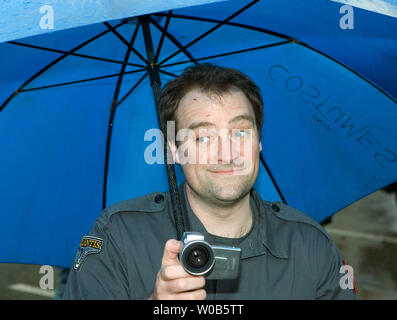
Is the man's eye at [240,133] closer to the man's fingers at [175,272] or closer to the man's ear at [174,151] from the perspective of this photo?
the man's ear at [174,151]

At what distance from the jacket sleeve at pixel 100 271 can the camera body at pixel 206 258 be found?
53 cm

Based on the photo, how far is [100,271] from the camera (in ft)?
6.96

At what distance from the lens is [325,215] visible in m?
3.15

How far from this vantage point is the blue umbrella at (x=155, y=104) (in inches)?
103

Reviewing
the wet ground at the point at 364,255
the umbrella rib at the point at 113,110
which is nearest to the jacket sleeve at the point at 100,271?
the umbrella rib at the point at 113,110

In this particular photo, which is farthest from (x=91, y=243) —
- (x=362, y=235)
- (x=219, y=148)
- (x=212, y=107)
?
(x=362, y=235)

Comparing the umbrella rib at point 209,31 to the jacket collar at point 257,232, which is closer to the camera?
the jacket collar at point 257,232

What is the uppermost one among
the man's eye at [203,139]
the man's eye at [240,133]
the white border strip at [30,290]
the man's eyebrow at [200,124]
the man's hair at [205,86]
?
the man's hair at [205,86]

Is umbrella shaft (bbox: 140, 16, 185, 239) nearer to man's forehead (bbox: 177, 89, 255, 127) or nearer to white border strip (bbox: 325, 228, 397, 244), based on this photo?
man's forehead (bbox: 177, 89, 255, 127)

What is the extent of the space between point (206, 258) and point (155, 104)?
124cm

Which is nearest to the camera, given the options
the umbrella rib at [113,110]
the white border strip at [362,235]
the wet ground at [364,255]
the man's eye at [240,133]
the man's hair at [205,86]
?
the man's eye at [240,133]

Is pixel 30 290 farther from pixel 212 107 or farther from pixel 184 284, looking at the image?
pixel 184 284

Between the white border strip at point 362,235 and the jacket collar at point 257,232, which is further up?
the jacket collar at point 257,232

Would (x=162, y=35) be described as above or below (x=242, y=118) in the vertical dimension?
above
